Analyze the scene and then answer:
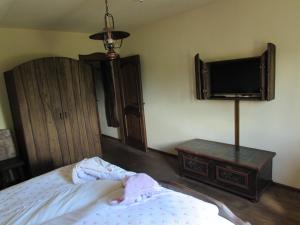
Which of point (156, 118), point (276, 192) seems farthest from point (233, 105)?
point (156, 118)

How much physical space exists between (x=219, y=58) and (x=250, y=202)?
68.5 inches

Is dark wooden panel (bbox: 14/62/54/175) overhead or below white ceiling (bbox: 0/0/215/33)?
below

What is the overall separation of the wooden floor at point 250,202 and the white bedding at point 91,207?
111cm

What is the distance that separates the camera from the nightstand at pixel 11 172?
2645 mm

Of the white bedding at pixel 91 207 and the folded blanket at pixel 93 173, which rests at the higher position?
the folded blanket at pixel 93 173

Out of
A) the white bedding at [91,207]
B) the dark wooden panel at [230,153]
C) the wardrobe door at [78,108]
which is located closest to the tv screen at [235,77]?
the dark wooden panel at [230,153]

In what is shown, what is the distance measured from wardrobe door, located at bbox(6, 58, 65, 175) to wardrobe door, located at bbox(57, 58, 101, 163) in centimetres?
11

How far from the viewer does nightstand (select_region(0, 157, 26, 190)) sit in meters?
2.64

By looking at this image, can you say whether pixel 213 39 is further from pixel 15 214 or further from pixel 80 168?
pixel 15 214

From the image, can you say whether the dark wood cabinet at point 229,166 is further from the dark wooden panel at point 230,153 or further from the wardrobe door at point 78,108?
the wardrobe door at point 78,108

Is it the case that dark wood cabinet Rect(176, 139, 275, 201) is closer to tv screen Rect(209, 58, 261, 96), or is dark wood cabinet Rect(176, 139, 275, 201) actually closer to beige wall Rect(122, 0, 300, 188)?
beige wall Rect(122, 0, 300, 188)

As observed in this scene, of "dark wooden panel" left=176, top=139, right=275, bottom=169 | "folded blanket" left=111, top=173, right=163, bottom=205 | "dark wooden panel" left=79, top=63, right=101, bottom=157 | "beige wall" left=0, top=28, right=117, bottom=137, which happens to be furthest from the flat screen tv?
"beige wall" left=0, top=28, right=117, bottom=137

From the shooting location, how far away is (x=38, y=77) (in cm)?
278

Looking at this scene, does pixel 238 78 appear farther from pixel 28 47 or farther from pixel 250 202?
pixel 28 47
